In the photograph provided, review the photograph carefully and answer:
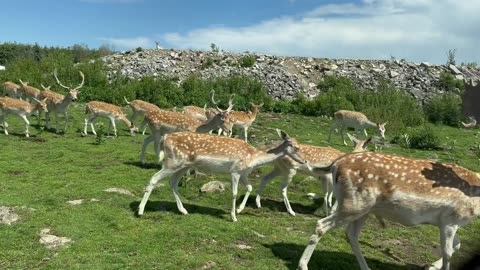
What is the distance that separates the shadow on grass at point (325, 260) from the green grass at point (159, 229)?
0.02 metres

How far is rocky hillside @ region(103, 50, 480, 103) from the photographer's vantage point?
1499 inches

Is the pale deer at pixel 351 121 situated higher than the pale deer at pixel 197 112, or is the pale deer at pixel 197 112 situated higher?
the pale deer at pixel 197 112

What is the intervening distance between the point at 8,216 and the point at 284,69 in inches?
1264

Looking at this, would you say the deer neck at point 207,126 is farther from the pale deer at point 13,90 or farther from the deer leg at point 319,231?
the pale deer at point 13,90

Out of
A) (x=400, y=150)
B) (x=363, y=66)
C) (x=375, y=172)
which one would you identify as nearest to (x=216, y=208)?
(x=375, y=172)

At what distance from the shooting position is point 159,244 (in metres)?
8.65

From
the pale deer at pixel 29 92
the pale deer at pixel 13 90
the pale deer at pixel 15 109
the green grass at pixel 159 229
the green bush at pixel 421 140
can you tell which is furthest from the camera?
the pale deer at pixel 13 90

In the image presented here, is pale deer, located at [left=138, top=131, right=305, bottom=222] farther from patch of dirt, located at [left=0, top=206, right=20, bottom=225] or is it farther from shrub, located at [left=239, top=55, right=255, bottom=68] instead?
shrub, located at [left=239, top=55, right=255, bottom=68]

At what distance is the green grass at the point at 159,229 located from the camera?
26.7 ft

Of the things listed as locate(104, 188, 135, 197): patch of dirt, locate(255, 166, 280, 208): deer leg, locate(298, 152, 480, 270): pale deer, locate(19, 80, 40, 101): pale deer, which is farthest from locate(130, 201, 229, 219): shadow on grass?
locate(19, 80, 40, 101): pale deer

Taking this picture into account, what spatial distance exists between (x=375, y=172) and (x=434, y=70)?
3661 cm

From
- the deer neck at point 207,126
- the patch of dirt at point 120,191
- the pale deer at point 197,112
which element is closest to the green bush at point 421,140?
the pale deer at point 197,112

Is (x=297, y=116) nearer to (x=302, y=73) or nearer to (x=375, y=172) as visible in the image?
(x=302, y=73)

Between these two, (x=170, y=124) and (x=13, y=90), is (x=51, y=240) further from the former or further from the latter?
(x=13, y=90)
